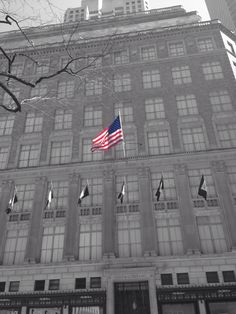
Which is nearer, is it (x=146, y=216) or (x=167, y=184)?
(x=146, y=216)

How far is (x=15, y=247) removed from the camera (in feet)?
87.8

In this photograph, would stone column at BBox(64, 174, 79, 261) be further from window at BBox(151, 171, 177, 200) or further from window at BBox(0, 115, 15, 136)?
window at BBox(0, 115, 15, 136)

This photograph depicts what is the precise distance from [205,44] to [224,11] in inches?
6101

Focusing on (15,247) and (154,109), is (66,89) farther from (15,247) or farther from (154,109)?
(15,247)

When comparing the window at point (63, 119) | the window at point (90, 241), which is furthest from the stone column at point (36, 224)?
the window at point (63, 119)

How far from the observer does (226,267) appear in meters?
23.3

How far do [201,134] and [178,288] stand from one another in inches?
587

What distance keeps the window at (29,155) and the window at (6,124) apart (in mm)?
3092

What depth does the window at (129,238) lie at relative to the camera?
25.4 meters

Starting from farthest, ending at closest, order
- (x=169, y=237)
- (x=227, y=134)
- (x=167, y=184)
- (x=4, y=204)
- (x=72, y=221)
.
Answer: (x=227, y=134), (x=4, y=204), (x=167, y=184), (x=72, y=221), (x=169, y=237)

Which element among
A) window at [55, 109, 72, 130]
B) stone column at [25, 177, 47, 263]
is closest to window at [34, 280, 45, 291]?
stone column at [25, 177, 47, 263]

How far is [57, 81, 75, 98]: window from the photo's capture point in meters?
36.2

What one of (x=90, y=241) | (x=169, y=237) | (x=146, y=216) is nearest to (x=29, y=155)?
(x=90, y=241)

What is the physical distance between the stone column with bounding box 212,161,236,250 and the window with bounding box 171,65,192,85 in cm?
1144
